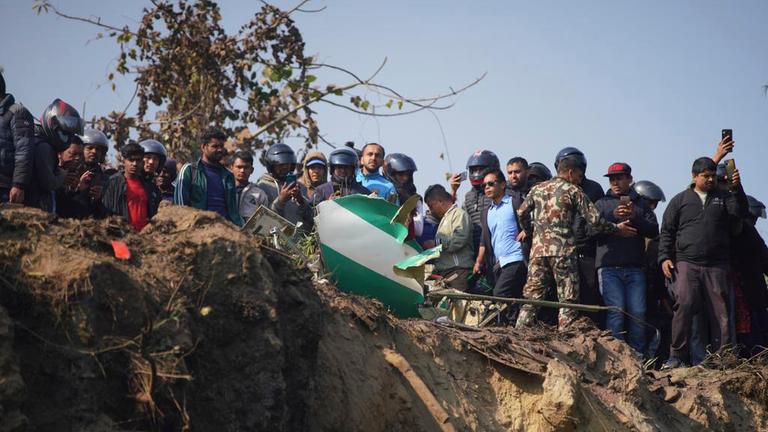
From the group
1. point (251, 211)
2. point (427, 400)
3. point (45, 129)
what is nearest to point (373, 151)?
point (251, 211)

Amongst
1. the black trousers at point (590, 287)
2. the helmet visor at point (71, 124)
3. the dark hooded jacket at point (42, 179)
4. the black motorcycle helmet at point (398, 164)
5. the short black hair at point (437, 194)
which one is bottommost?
the dark hooded jacket at point (42, 179)

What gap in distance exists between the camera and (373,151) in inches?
459

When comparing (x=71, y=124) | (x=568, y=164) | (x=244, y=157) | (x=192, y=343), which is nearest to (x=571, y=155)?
(x=568, y=164)

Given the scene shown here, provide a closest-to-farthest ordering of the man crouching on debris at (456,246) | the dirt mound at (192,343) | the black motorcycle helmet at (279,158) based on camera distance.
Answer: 1. the dirt mound at (192,343)
2. the man crouching on debris at (456,246)
3. the black motorcycle helmet at (279,158)

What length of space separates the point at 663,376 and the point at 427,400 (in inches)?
131

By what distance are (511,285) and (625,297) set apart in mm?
1176

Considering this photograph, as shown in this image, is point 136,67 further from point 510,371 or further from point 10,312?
point 10,312

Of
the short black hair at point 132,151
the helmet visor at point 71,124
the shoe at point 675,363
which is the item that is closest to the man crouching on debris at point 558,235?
the shoe at point 675,363

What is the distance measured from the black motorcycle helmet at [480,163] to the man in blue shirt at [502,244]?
0.25 meters

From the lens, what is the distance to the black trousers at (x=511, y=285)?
10.7 metres

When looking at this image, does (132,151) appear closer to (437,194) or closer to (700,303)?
(437,194)

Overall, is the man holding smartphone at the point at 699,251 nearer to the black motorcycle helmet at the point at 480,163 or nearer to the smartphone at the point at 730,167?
the smartphone at the point at 730,167

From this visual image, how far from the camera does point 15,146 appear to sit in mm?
8062

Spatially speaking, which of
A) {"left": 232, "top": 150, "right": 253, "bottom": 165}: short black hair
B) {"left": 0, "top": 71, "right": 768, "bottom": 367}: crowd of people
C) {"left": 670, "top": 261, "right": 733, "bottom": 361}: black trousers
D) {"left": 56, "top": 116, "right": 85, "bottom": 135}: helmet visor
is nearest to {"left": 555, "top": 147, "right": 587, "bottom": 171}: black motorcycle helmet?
{"left": 0, "top": 71, "right": 768, "bottom": 367}: crowd of people
